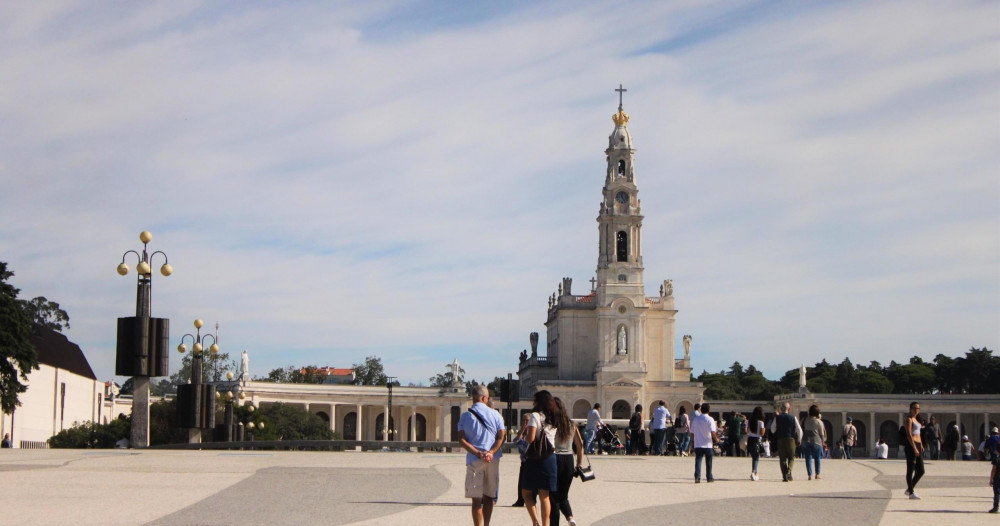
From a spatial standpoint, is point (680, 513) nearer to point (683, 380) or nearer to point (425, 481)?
point (425, 481)

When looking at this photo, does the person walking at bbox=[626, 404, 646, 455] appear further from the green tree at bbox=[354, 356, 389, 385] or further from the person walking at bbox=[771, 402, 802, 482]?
the green tree at bbox=[354, 356, 389, 385]

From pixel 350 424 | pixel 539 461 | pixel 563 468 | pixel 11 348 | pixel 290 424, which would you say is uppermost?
pixel 11 348

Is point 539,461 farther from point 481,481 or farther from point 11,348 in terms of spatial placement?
point 11,348

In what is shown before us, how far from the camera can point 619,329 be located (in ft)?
359

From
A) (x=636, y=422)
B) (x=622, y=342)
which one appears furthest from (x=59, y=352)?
(x=636, y=422)

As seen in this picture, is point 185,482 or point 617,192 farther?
point 617,192

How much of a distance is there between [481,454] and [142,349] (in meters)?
19.9

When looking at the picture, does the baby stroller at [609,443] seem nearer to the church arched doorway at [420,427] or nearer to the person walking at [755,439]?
the person walking at [755,439]

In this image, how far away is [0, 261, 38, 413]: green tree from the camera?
52131 millimetres

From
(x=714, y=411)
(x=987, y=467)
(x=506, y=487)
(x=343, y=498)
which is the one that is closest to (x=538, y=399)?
(x=343, y=498)

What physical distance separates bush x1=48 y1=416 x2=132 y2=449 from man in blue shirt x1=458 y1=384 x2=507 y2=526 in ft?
162

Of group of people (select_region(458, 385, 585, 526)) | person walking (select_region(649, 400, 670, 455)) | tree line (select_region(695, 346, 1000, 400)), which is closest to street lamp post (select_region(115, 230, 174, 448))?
person walking (select_region(649, 400, 670, 455))

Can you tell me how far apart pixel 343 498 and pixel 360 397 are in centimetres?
9150

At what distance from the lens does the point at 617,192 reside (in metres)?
111
